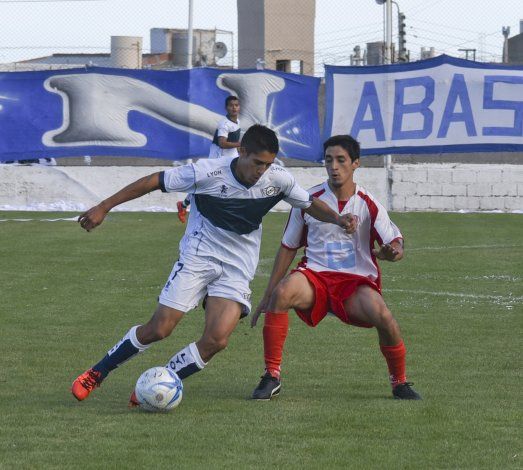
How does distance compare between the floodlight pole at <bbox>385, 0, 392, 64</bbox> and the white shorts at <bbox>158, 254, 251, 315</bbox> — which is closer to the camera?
the white shorts at <bbox>158, 254, 251, 315</bbox>

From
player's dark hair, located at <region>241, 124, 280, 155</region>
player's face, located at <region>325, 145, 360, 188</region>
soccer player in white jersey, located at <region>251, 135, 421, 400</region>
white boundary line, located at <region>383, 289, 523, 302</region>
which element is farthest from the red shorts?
white boundary line, located at <region>383, 289, 523, 302</region>

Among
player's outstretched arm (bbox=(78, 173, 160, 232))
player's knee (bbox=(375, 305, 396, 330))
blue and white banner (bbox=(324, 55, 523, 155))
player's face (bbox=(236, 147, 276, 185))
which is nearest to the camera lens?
player's outstretched arm (bbox=(78, 173, 160, 232))

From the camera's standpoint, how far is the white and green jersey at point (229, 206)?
6.89 meters

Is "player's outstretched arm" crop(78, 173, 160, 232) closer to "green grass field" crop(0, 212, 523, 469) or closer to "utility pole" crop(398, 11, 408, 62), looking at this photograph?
"green grass field" crop(0, 212, 523, 469)

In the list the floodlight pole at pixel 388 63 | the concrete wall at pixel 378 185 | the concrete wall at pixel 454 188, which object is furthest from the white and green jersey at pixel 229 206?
the concrete wall at pixel 454 188

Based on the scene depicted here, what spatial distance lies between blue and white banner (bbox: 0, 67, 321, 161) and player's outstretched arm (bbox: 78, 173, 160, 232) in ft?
51.8

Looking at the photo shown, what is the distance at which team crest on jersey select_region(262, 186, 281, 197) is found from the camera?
697 centimetres

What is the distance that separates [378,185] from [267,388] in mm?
16274

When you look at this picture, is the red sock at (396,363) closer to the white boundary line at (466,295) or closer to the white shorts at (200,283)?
the white shorts at (200,283)

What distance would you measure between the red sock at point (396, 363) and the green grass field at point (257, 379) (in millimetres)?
141

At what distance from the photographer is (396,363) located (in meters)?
7.16

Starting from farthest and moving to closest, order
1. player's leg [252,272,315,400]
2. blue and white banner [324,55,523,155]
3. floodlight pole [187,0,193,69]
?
floodlight pole [187,0,193,69], blue and white banner [324,55,523,155], player's leg [252,272,315,400]

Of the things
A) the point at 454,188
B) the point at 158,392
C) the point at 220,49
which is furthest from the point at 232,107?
the point at 158,392

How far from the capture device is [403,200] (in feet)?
75.7
